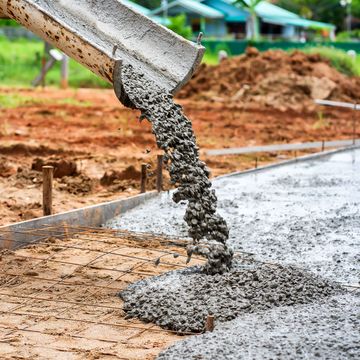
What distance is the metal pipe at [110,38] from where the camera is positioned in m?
7.59

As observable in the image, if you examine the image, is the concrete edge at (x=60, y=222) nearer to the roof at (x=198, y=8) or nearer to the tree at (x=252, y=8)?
the tree at (x=252, y=8)

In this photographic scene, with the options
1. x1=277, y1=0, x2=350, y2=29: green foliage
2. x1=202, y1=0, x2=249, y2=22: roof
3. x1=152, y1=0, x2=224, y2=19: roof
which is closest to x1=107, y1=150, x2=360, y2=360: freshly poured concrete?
x1=152, y1=0, x2=224, y2=19: roof

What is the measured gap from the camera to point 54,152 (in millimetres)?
13906

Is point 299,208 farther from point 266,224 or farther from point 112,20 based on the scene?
point 112,20

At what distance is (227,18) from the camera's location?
49562 mm

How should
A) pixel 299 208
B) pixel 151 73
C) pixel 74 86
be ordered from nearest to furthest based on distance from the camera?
pixel 151 73 < pixel 299 208 < pixel 74 86

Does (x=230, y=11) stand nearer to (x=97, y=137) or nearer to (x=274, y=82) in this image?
(x=274, y=82)

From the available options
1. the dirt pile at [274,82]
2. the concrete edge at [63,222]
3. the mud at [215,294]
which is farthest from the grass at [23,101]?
the mud at [215,294]

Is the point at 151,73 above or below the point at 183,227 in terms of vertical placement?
above

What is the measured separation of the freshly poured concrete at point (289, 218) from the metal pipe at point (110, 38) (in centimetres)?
160

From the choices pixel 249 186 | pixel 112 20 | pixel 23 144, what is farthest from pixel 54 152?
pixel 112 20

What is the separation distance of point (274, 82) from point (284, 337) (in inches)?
677

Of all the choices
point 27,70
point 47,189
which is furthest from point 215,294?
point 27,70

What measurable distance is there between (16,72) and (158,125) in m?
19.7
